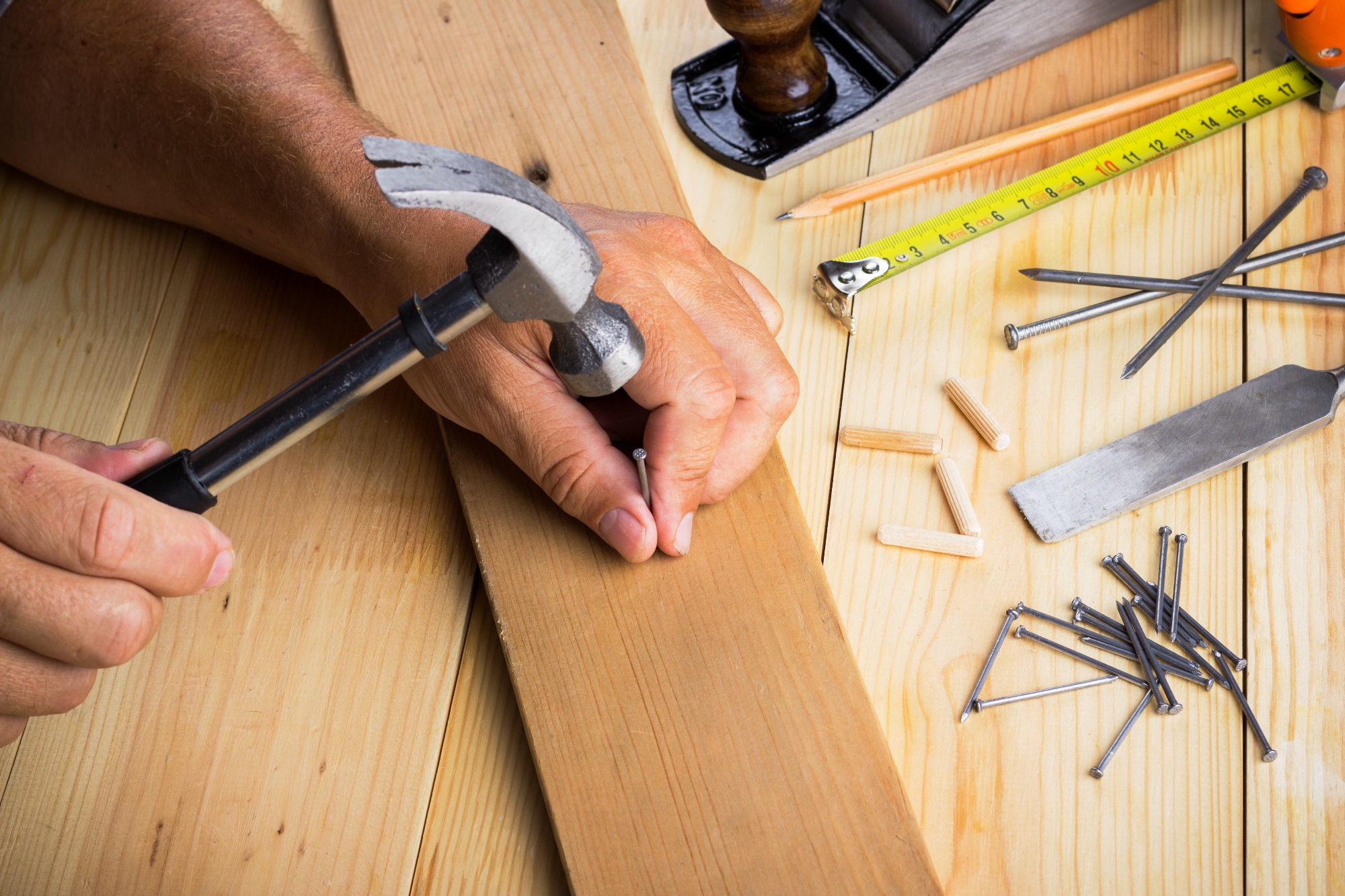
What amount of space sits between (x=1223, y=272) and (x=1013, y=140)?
0.38 meters

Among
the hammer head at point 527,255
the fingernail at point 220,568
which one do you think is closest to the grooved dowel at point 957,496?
the hammer head at point 527,255

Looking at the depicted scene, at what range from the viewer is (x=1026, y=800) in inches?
44.5

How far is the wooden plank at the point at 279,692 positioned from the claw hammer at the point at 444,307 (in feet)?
1.24

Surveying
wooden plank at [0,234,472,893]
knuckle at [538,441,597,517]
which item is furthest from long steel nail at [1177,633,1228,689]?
wooden plank at [0,234,472,893]

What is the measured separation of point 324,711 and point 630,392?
52cm

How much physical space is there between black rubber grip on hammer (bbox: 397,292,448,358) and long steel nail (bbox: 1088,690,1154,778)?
88 centimetres

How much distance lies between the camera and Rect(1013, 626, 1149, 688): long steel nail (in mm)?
1203

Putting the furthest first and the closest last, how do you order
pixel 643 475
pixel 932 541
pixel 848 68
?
pixel 848 68
pixel 932 541
pixel 643 475

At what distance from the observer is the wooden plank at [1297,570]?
1.10 metres

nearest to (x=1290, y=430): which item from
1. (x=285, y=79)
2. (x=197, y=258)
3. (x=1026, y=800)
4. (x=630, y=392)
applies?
(x=1026, y=800)

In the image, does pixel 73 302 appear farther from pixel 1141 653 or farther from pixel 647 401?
pixel 1141 653

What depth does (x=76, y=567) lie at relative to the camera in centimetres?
82

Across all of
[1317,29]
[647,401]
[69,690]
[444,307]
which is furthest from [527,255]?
[1317,29]

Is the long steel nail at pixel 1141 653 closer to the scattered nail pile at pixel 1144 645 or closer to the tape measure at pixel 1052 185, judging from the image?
the scattered nail pile at pixel 1144 645
